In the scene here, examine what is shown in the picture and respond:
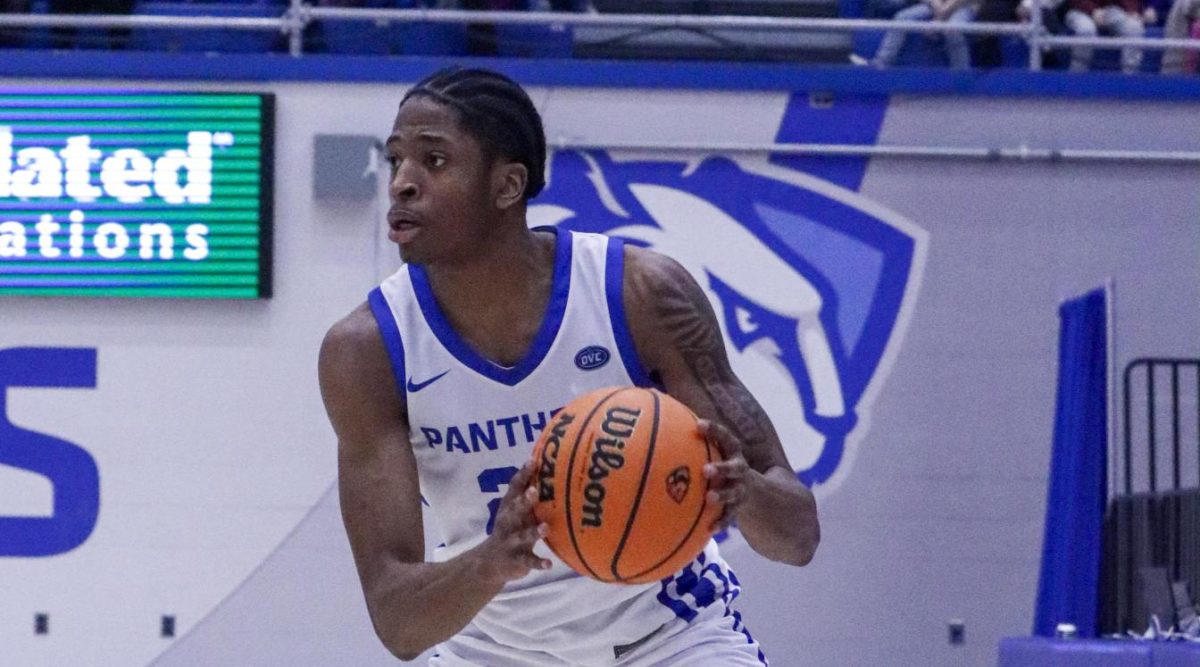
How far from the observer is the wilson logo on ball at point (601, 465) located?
2.91m

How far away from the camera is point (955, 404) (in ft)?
28.2

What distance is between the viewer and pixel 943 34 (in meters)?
8.88

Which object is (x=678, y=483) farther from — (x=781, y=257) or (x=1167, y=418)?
(x=1167, y=418)

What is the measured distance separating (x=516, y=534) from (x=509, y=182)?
869mm

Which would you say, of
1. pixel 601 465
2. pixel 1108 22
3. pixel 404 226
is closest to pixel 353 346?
pixel 404 226

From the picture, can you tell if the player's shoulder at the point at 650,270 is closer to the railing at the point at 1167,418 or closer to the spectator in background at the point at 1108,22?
the railing at the point at 1167,418

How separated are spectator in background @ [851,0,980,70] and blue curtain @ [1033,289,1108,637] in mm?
2148

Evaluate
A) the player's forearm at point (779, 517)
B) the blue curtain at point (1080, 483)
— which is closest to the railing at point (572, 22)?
the blue curtain at point (1080, 483)

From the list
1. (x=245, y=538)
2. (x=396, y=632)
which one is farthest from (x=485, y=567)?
(x=245, y=538)

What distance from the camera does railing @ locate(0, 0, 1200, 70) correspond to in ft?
28.0

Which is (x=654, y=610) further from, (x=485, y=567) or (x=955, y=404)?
(x=955, y=404)

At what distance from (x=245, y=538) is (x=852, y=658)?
10.2ft

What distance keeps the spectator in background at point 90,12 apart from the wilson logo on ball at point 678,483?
6.81 metres

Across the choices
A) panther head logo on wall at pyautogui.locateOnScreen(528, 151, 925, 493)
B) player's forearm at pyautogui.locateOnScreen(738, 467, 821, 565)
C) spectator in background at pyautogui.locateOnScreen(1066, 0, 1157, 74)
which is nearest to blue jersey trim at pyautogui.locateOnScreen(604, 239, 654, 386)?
player's forearm at pyautogui.locateOnScreen(738, 467, 821, 565)
